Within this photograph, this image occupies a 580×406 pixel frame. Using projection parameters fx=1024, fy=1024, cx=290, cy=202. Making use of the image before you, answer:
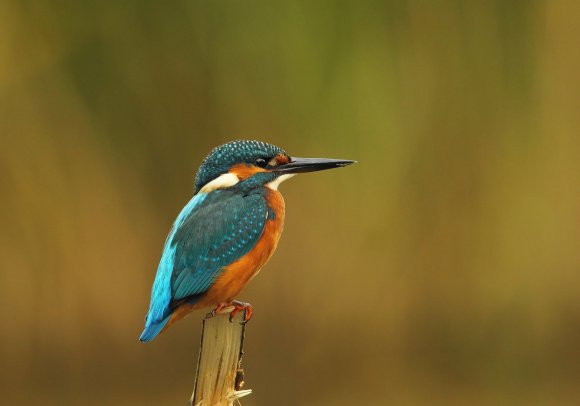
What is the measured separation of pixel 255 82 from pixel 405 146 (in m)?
0.95

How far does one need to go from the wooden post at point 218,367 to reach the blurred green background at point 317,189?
2614mm

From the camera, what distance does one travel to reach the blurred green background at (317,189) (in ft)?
18.7

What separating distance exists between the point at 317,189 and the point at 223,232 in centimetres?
240

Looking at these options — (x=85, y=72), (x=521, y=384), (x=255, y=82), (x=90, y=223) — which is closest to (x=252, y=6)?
(x=255, y=82)

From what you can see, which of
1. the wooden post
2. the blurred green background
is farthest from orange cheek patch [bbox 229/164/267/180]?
the blurred green background

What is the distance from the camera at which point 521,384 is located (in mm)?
6266

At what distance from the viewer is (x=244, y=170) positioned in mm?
3648

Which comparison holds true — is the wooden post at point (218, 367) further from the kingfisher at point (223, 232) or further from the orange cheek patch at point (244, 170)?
the orange cheek patch at point (244, 170)

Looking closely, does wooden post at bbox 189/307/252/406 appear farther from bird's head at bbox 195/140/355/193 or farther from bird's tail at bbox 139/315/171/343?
bird's head at bbox 195/140/355/193

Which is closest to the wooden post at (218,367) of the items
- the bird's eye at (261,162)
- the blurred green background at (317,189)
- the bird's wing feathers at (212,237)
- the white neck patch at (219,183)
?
the bird's wing feathers at (212,237)

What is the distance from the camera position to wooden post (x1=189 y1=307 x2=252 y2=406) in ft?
10.00

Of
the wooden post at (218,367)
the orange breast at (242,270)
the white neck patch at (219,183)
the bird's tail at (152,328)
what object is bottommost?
the wooden post at (218,367)

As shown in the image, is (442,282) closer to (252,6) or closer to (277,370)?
(277,370)

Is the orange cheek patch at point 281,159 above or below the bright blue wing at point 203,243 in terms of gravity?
above
